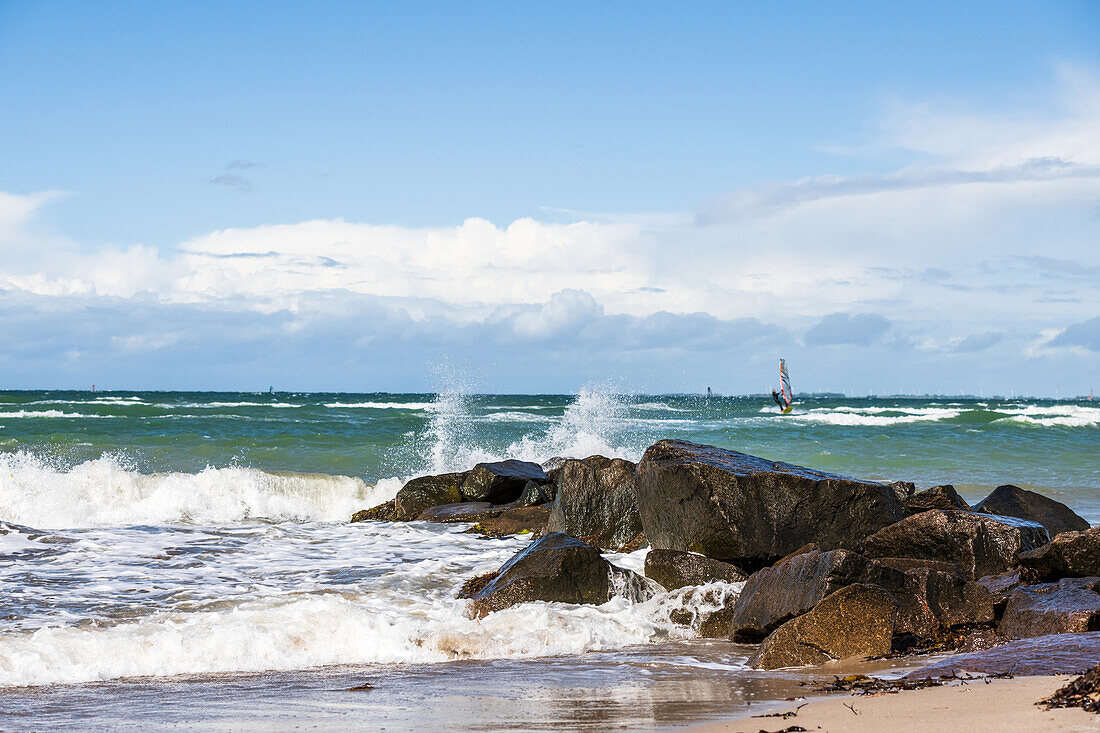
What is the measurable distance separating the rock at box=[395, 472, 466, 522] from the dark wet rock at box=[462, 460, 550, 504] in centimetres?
16

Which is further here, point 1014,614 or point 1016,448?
point 1016,448

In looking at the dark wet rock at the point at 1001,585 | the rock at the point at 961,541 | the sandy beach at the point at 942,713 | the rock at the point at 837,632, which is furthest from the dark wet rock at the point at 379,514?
the sandy beach at the point at 942,713

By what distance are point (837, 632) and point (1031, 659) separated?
1131 millimetres

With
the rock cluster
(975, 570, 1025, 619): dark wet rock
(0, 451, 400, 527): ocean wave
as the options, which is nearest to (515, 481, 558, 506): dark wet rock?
the rock cluster

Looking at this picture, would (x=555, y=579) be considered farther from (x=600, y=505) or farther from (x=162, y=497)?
(x=162, y=497)

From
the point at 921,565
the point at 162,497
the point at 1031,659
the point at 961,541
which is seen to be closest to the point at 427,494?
the point at 162,497

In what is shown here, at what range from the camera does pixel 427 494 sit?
42.9 ft

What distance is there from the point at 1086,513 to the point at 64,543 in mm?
14650

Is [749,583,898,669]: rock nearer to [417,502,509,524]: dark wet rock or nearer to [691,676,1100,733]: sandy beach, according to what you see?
[691,676,1100,733]: sandy beach

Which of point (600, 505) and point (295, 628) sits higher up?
point (600, 505)

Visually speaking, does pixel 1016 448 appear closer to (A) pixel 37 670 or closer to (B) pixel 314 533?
(B) pixel 314 533

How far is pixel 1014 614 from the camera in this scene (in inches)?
243

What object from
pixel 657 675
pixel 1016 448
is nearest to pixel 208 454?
pixel 657 675

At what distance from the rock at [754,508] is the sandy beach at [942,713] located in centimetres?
346
